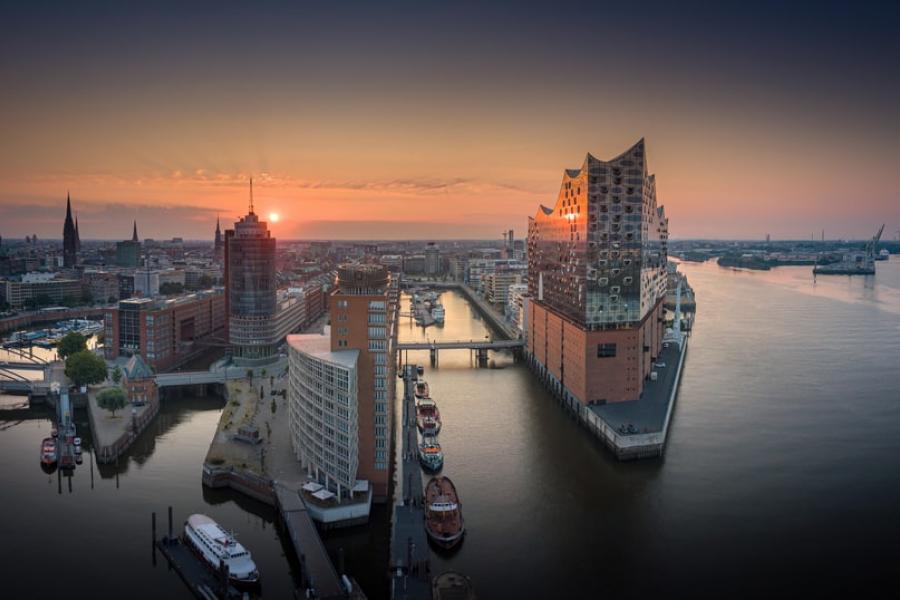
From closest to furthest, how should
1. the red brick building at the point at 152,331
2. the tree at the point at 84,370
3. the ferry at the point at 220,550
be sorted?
the ferry at the point at 220,550, the tree at the point at 84,370, the red brick building at the point at 152,331

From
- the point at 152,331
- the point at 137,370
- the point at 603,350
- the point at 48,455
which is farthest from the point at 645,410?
the point at 152,331

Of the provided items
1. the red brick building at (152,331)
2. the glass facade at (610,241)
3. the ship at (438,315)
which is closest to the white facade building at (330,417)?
the glass facade at (610,241)

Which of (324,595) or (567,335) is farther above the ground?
(567,335)

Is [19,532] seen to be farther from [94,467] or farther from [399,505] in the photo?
[399,505]

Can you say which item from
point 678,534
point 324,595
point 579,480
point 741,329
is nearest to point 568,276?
point 579,480

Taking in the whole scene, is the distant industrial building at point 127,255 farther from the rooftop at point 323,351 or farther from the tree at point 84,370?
the rooftop at point 323,351
